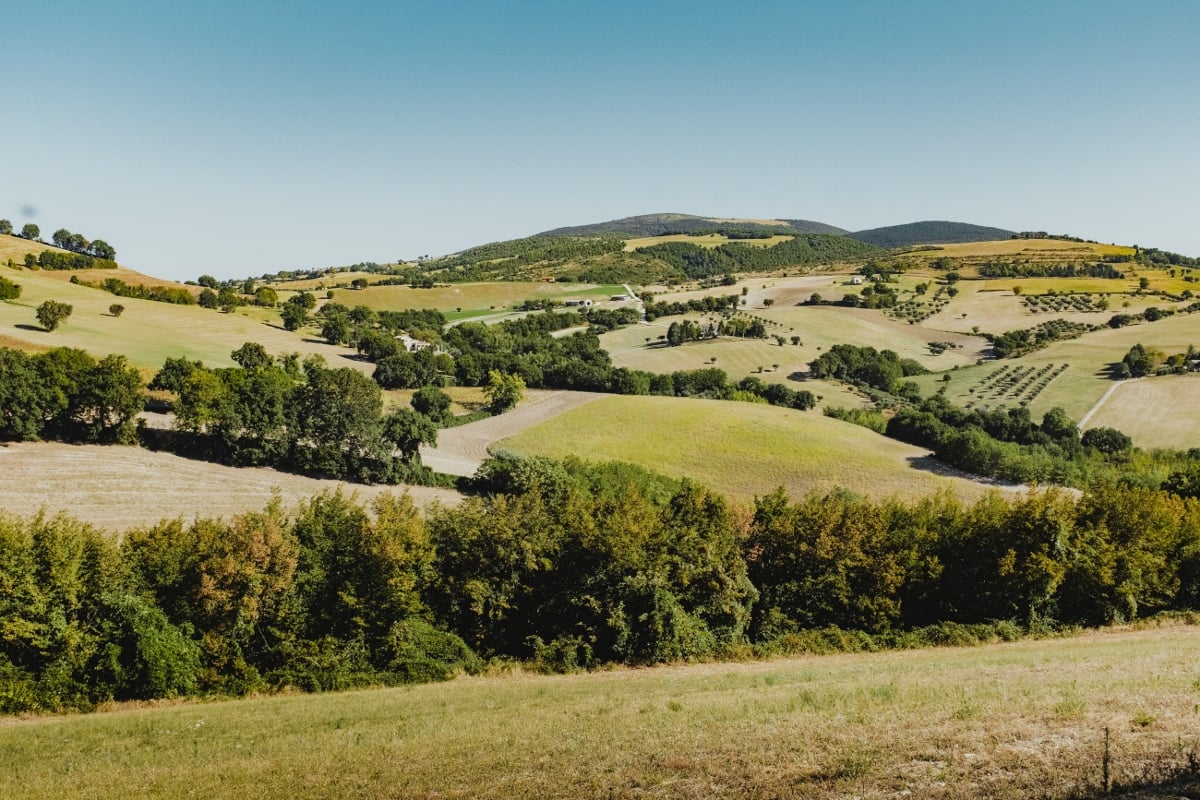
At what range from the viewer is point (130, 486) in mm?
53438

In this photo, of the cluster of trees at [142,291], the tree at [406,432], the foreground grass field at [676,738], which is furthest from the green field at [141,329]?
the foreground grass field at [676,738]

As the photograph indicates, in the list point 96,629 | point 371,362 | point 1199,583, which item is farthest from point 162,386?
point 1199,583

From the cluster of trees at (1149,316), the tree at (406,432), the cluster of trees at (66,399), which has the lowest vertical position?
the tree at (406,432)

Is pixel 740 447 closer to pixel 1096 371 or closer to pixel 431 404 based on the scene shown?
pixel 431 404

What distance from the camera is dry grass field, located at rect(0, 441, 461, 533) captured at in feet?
159

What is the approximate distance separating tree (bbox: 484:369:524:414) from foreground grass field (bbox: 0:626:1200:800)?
236 ft

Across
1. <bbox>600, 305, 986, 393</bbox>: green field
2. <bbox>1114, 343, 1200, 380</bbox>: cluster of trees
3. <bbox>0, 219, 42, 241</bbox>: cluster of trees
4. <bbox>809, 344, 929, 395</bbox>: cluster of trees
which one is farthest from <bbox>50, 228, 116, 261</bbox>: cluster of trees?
<bbox>1114, 343, 1200, 380</bbox>: cluster of trees

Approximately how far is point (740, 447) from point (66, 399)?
66.0m

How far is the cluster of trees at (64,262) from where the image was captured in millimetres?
144875

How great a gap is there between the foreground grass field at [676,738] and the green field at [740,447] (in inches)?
1732

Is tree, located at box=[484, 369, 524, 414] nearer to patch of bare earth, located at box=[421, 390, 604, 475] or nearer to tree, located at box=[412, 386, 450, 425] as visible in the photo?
patch of bare earth, located at box=[421, 390, 604, 475]

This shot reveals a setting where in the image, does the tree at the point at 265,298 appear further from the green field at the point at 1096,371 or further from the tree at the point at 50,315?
the green field at the point at 1096,371

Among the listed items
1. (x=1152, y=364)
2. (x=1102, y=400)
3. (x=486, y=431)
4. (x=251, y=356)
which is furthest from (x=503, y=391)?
(x=1152, y=364)

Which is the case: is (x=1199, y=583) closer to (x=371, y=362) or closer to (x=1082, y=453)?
(x=1082, y=453)
